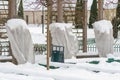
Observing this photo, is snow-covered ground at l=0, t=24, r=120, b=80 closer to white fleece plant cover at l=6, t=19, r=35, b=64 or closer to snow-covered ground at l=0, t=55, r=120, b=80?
snow-covered ground at l=0, t=55, r=120, b=80

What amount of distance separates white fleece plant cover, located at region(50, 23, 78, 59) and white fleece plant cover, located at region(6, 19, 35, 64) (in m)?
1.90

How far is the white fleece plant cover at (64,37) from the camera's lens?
14.4m

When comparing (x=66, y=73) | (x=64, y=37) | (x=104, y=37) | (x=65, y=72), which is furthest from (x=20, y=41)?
(x=104, y=37)

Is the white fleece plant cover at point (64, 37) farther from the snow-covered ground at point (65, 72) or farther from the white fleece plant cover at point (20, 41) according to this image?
the snow-covered ground at point (65, 72)

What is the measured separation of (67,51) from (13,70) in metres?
4.40

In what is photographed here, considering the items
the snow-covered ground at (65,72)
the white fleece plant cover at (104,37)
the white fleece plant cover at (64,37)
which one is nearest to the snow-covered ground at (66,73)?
the snow-covered ground at (65,72)

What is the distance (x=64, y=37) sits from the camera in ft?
47.5

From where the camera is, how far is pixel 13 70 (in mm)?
10359

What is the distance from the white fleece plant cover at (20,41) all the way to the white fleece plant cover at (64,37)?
1.90 metres

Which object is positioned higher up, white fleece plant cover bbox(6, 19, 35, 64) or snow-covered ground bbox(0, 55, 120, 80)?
white fleece plant cover bbox(6, 19, 35, 64)

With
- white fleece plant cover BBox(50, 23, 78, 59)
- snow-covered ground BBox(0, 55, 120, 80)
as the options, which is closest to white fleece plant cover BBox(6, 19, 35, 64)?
snow-covered ground BBox(0, 55, 120, 80)

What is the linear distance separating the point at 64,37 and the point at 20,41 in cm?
235

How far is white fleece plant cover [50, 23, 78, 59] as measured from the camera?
566 inches

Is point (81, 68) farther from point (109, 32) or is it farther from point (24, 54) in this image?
point (109, 32)
